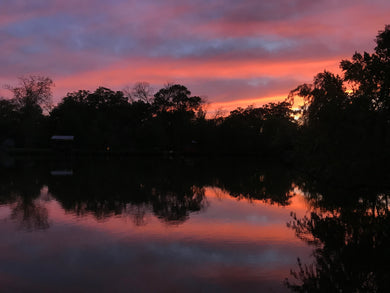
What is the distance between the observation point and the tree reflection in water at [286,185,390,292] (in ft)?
29.8

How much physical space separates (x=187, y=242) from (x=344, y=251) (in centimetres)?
496

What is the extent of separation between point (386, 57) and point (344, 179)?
4.91 meters

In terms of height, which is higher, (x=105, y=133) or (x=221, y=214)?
(x=105, y=133)

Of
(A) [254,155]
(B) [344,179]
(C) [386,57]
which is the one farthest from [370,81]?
(A) [254,155]

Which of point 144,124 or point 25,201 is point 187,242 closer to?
point 25,201

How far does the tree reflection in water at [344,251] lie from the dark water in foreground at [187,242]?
30 millimetres

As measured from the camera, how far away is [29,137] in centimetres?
7631

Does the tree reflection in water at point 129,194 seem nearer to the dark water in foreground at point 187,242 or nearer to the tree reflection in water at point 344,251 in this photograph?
the dark water in foreground at point 187,242

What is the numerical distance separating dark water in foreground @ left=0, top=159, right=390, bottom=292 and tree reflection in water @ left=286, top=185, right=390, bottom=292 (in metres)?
0.03

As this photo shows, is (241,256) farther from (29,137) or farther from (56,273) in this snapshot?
(29,137)

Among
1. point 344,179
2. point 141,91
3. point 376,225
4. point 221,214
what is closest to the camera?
point 376,225

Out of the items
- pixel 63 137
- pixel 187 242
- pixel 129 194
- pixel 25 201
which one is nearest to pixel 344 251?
pixel 187 242

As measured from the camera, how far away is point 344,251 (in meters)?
11.4

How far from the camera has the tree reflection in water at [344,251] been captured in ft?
29.8
